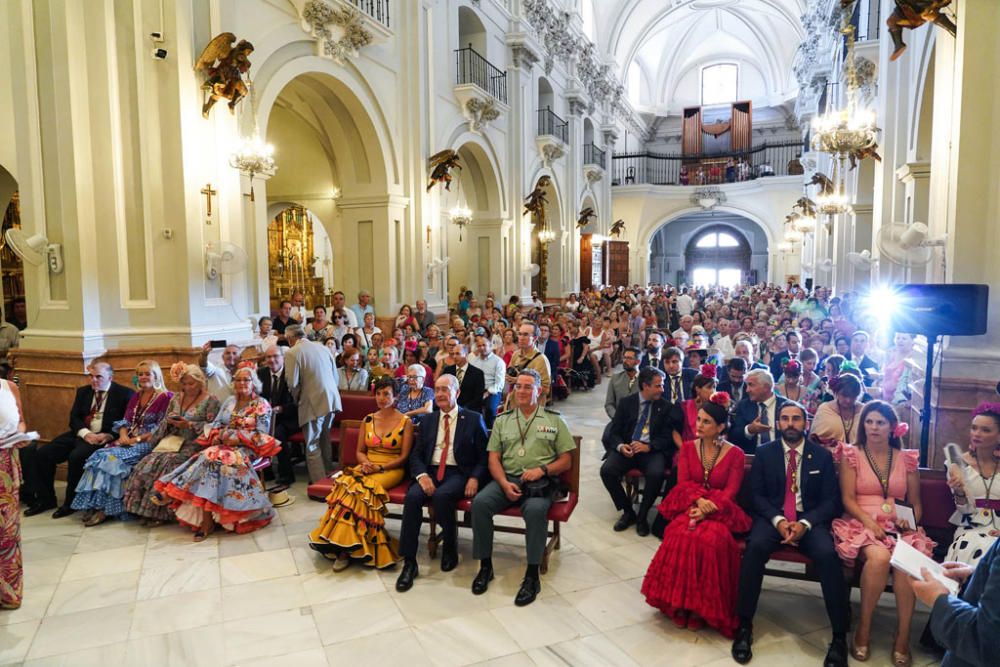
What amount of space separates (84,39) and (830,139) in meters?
7.81

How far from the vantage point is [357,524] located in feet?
13.8

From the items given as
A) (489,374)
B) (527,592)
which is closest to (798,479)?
(527,592)

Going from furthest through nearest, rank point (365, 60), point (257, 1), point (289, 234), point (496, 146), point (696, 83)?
1. point (696, 83)
2. point (496, 146)
3. point (289, 234)
4. point (365, 60)
5. point (257, 1)

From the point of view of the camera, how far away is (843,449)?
11.9 feet

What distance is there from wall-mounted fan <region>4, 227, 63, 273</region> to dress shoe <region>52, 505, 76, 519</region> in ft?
7.57

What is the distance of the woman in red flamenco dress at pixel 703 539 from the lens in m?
3.43

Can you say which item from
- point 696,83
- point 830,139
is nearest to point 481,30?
point 830,139

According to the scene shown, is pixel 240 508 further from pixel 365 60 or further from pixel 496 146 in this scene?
pixel 496 146

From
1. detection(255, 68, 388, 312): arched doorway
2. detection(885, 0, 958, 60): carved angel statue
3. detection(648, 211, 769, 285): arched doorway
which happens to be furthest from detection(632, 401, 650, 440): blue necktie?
detection(648, 211, 769, 285): arched doorway

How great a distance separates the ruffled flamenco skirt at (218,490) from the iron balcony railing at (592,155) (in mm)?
18240

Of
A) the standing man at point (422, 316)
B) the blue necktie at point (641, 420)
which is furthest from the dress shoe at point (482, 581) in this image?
the standing man at point (422, 316)

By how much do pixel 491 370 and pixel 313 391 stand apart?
5.55ft

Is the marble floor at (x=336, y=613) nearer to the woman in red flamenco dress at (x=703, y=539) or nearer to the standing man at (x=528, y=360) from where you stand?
the woman in red flamenco dress at (x=703, y=539)

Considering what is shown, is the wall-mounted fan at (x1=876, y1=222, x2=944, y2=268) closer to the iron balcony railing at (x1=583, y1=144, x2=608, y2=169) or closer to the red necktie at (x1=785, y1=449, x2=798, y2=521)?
the red necktie at (x1=785, y1=449, x2=798, y2=521)
